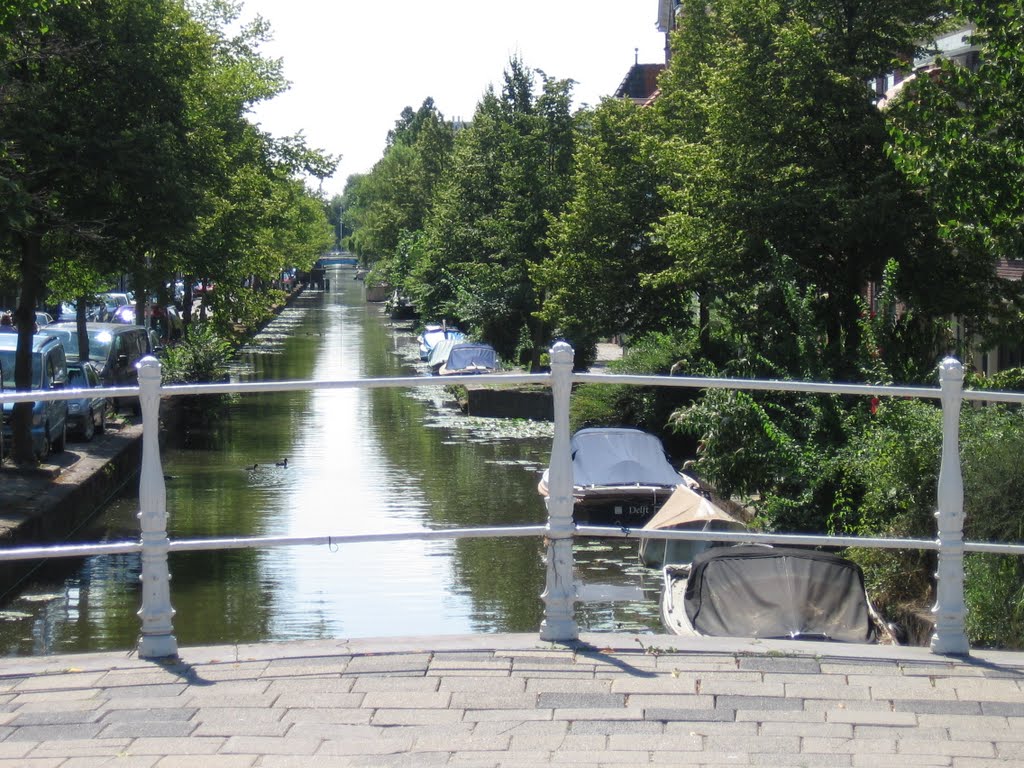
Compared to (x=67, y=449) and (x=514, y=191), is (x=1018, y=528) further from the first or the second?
(x=514, y=191)

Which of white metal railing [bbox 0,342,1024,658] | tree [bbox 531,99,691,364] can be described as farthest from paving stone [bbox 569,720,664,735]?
tree [bbox 531,99,691,364]

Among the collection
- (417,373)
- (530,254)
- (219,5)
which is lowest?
(417,373)

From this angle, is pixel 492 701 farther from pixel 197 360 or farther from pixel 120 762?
pixel 197 360

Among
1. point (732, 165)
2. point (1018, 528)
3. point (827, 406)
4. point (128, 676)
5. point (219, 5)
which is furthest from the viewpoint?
point (219, 5)

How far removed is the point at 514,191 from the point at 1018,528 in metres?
33.5

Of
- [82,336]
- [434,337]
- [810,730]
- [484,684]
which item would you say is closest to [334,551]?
[484,684]

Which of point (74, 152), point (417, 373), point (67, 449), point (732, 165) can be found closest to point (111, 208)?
point (74, 152)

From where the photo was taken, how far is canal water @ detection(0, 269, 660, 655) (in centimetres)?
1492

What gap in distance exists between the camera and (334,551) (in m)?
13.9

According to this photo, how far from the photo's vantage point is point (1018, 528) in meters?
10.6

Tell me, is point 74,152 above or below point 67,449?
above

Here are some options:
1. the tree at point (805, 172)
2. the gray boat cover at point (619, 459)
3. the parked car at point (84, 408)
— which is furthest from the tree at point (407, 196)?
the tree at point (805, 172)

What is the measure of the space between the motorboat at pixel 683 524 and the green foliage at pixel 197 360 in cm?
1577

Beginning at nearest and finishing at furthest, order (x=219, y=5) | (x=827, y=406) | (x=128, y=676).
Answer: (x=128, y=676) → (x=827, y=406) → (x=219, y=5)
